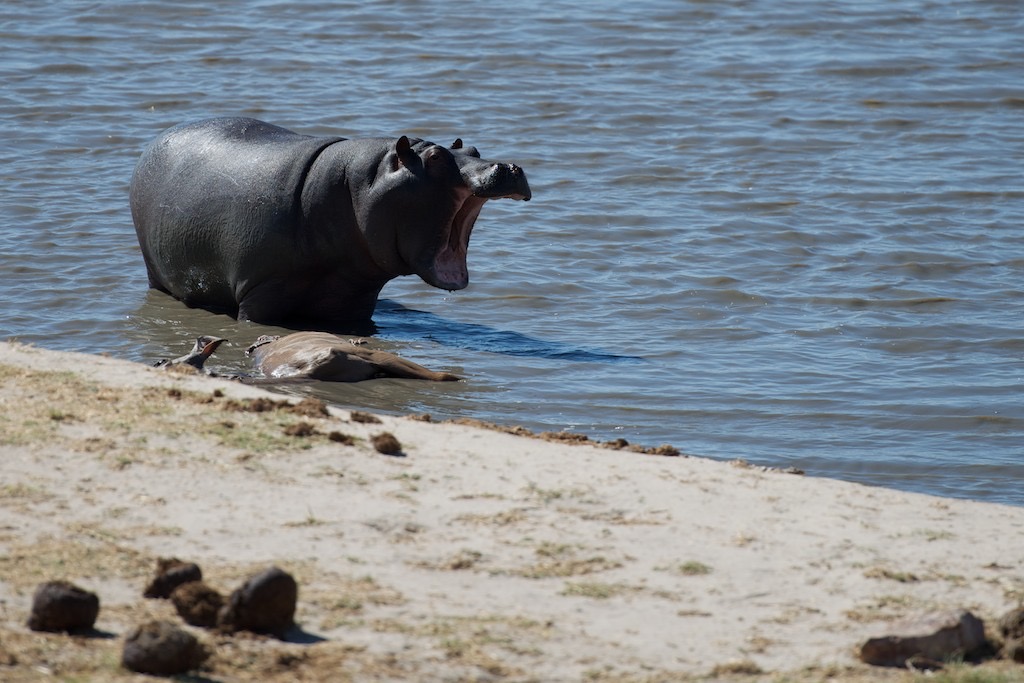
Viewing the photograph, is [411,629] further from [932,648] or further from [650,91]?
[650,91]

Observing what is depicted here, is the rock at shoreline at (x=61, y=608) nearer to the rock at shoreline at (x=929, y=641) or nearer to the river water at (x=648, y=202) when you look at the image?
the rock at shoreline at (x=929, y=641)

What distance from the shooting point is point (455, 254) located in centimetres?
1073

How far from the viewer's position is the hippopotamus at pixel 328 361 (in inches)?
364

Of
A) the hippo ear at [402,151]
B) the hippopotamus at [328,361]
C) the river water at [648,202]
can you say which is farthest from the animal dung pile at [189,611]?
the hippo ear at [402,151]

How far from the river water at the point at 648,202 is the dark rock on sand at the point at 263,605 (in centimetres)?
408

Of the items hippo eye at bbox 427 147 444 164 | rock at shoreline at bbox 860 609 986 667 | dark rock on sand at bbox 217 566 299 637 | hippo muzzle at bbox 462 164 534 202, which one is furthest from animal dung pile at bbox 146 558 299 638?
hippo eye at bbox 427 147 444 164

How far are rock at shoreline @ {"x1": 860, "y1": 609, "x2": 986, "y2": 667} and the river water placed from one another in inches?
126

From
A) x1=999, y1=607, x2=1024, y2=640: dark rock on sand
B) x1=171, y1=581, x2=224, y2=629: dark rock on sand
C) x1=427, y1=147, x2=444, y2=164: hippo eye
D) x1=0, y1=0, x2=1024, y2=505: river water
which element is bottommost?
x1=0, y1=0, x2=1024, y2=505: river water

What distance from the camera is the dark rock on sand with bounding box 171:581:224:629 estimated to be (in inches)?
190

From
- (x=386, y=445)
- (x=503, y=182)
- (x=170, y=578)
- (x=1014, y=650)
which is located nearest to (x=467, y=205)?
(x=503, y=182)

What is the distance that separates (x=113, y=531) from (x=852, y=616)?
238 cm

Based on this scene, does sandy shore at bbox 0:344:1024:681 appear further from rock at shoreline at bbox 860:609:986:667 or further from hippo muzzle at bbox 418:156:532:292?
hippo muzzle at bbox 418:156:532:292

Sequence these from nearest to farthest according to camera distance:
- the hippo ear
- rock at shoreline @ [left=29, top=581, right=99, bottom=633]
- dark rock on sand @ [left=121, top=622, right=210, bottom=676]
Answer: dark rock on sand @ [left=121, top=622, right=210, bottom=676] < rock at shoreline @ [left=29, top=581, right=99, bottom=633] < the hippo ear

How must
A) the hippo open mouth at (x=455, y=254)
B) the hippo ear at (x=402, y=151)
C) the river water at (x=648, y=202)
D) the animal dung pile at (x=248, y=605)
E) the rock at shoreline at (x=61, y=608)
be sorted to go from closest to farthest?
the rock at shoreline at (x=61, y=608)
the animal dung pile at (x=248, y=605)
the river water at (x=648, y=202)
the hippo ear at (x=402, y=151)
the hippo open mouth at (x=455, y=254)
